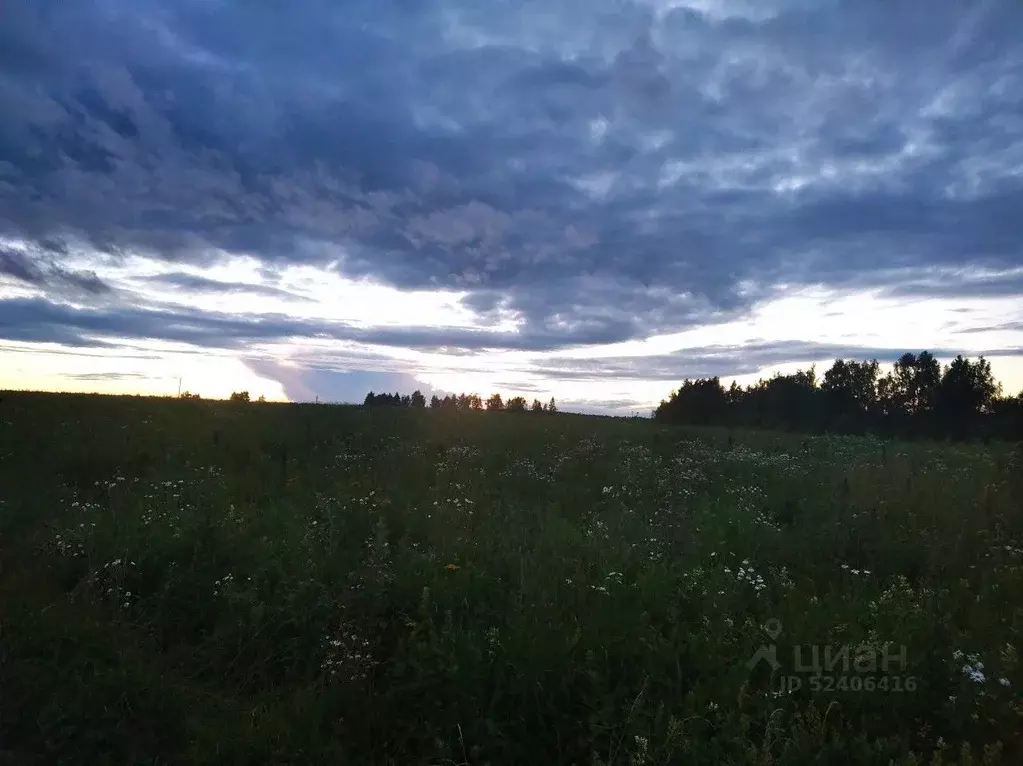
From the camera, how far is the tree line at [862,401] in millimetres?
60969

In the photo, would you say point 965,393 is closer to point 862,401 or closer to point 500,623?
point 862,401

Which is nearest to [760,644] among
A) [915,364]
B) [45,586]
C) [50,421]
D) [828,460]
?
[45,586]

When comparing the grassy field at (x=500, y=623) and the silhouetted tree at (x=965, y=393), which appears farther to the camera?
the silhouetted tree at (x=965, y=393)

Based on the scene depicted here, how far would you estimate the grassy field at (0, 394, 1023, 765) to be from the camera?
452cm

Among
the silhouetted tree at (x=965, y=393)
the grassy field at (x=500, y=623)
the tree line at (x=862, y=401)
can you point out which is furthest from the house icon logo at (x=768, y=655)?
the silhouetted tree at (x=965, y=393)

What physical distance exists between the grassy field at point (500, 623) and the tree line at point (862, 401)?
4795 cm

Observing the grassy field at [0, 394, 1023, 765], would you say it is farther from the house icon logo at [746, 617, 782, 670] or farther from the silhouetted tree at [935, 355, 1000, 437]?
the silhouetted tree at [935, 355, 1000, 437]

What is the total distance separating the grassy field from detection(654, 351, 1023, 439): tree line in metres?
48.0

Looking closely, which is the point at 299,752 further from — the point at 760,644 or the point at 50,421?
the point at 50,421

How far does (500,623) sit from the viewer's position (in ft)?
19.3

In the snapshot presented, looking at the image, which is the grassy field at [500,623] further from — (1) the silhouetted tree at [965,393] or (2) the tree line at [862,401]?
(1) the silhouetted tree at [965,393]

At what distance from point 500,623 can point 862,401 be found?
77.4 meters

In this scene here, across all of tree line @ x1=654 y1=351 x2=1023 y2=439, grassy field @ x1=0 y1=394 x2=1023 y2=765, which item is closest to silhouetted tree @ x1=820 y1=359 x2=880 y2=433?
tree line @ x1=654 y1=351 x2=1023 y2=439

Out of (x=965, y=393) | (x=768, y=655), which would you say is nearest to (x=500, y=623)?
(x=768, y=655)
